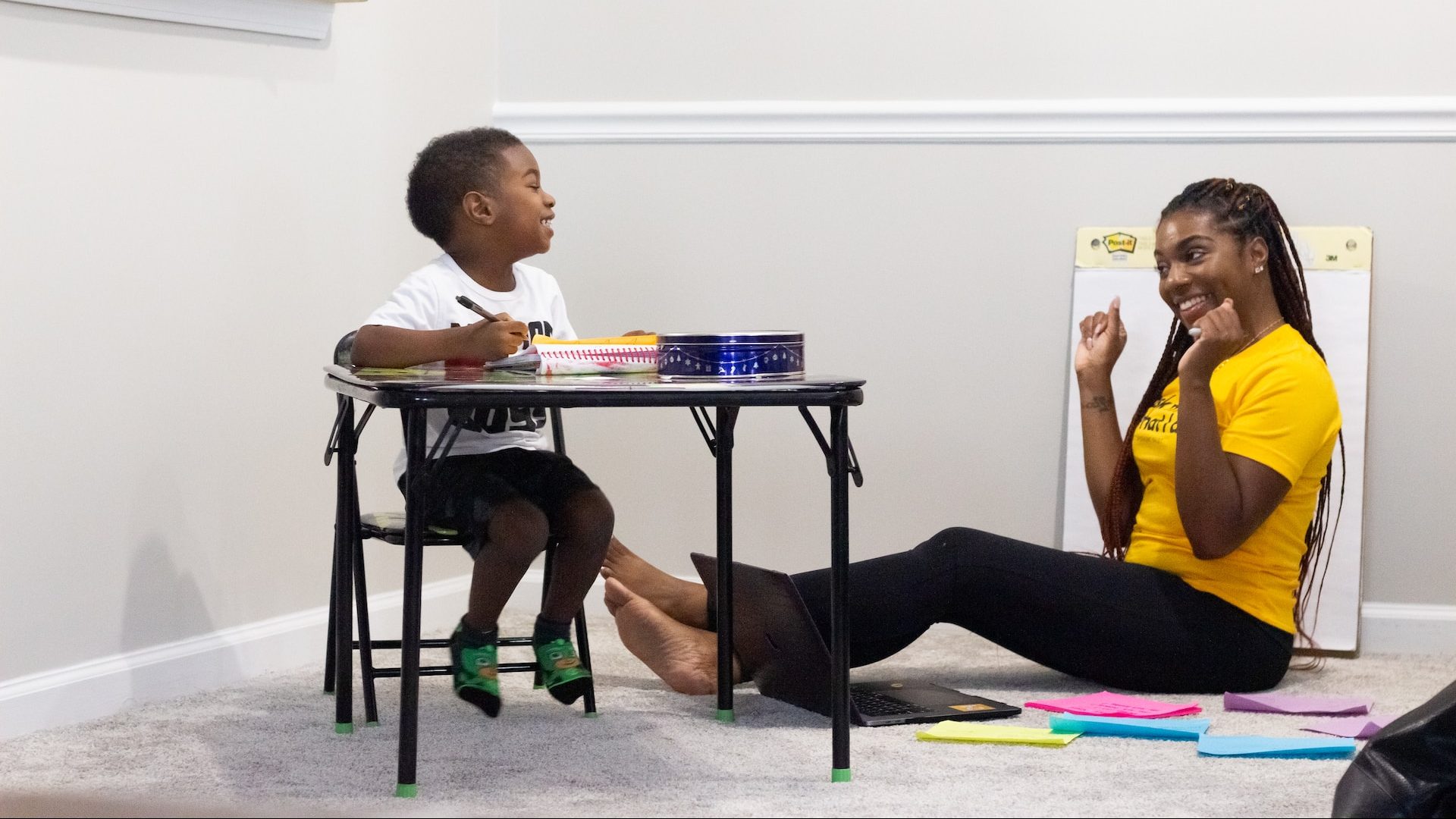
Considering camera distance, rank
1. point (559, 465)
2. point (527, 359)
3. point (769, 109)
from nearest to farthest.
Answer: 1. point (527, 359)
2. point (559, 465)
3. point (769, 109)

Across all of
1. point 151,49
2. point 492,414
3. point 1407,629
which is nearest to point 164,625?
point 492,414

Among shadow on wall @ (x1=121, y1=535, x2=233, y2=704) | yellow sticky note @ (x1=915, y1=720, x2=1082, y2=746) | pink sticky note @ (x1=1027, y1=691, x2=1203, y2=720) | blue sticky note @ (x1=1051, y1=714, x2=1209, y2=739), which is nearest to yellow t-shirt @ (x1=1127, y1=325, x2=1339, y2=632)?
pink sticky note @ (x1=1027, y1=691, x2=1203, y2=720)

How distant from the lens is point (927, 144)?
306cm

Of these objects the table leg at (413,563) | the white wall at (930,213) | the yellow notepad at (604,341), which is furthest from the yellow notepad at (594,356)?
the white wall at (930,213)

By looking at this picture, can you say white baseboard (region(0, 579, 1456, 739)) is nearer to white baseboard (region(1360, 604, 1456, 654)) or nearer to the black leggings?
white baseboard (region(1360, 604, 1456, 654))

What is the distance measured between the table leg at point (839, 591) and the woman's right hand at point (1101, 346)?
100cm

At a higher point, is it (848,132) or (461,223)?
(848,132)

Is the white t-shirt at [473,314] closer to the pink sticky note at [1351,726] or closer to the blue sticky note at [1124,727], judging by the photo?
the blue sticky note at [1124,727]

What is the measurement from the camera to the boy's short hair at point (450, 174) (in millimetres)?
2400

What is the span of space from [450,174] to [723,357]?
82 cm

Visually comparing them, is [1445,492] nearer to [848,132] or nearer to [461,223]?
[848,132]

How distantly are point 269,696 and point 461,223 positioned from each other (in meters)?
0.85

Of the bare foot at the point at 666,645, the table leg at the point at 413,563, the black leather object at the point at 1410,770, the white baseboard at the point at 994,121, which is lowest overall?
the bare foot at the point at 666,645

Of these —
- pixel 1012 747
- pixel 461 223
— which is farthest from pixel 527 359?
pixel 1012 747
